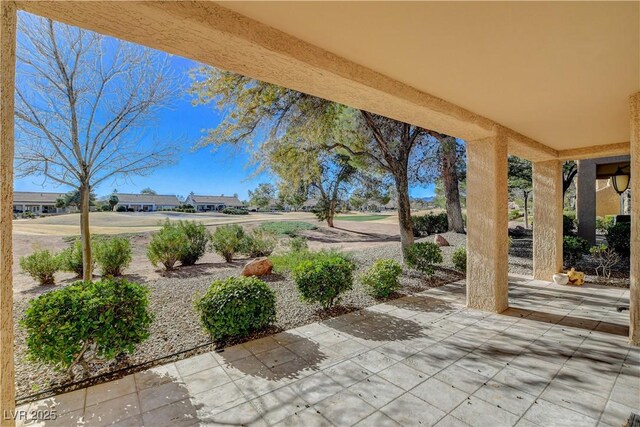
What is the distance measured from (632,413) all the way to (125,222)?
16.0 metres

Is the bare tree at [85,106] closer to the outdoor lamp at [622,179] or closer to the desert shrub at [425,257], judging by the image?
the desert shrub at [425,257]

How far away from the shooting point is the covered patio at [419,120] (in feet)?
6.15

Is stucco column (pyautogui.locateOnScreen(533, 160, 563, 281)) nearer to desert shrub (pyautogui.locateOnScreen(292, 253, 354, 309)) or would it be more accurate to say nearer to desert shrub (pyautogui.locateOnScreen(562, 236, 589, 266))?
desert shrub (pyautogui.locateOnScreen(562, 236, 589, 266))

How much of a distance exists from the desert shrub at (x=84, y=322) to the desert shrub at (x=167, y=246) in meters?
5.67

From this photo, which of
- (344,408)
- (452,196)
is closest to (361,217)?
(452,196)

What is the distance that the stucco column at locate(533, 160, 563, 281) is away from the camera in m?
6.68

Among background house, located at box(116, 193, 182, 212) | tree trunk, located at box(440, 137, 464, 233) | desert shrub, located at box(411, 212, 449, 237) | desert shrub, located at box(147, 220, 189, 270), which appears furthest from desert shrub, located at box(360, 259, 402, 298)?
background house, located at box(116, 193, 182, 212)

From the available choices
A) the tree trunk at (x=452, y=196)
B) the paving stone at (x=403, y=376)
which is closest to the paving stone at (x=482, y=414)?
the paving stone at (x=403, y=376)

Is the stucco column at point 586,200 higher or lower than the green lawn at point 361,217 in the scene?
higher

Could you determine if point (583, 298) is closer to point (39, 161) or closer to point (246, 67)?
point (246, 67)

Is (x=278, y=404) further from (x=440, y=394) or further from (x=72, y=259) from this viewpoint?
(x=72, y=259)

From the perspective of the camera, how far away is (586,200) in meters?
9.53

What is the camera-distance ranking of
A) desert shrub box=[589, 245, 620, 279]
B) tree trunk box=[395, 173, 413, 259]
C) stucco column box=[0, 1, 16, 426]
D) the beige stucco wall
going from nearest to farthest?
stucco column box=[0, 1, 16, 426], desert shrub box=[589, 245, 620, 279], tree trunk box=[395, 173, 413, 259], the beige stucco wall

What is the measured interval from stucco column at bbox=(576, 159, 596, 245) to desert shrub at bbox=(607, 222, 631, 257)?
85cm
